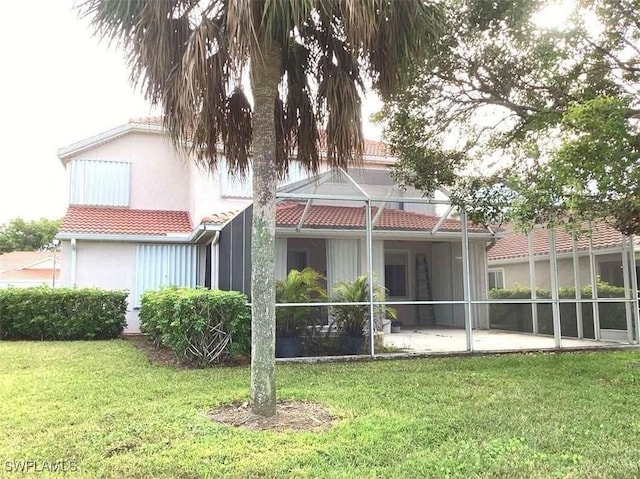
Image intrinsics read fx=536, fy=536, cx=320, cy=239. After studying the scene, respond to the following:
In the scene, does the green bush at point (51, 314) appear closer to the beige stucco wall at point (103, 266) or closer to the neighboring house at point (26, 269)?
the beige stucco wall at point (103, 266)

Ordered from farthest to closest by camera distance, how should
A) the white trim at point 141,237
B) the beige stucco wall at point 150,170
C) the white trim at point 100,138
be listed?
the beige stucco wall at point 150,170, the white trim at point 100,138, the white trim at point 141,237

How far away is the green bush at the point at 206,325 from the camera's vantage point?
9633 millimetres

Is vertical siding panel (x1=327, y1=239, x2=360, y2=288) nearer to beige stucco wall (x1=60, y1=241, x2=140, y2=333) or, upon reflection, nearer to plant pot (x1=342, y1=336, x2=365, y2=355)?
plant pot (x1=342, y1=336, x2=365, y2=355)

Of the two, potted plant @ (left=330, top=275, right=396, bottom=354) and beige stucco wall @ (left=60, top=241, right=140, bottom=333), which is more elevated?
beige stucco wall @ (left=60, top=241, right=140, bottom=333)

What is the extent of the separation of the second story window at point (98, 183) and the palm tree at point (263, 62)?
12441mm

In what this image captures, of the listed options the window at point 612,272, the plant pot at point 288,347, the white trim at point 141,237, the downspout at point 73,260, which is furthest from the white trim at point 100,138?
the window at point 612,272

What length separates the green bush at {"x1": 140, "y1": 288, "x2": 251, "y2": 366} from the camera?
9633 mm

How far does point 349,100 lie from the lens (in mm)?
6469

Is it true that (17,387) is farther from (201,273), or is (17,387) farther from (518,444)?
(201,273)

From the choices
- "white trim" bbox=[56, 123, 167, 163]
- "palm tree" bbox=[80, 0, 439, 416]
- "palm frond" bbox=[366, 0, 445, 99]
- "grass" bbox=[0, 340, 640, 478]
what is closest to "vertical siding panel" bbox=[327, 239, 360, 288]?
"grass" bbox=[0, 340, 640, 478]

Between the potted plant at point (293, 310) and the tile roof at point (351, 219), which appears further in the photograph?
the tile roof at point (351, 219)

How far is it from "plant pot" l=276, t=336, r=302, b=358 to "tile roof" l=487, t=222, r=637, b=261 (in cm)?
581

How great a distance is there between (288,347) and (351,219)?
3088 mm

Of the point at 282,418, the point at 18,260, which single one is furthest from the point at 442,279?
the point at 18,260
